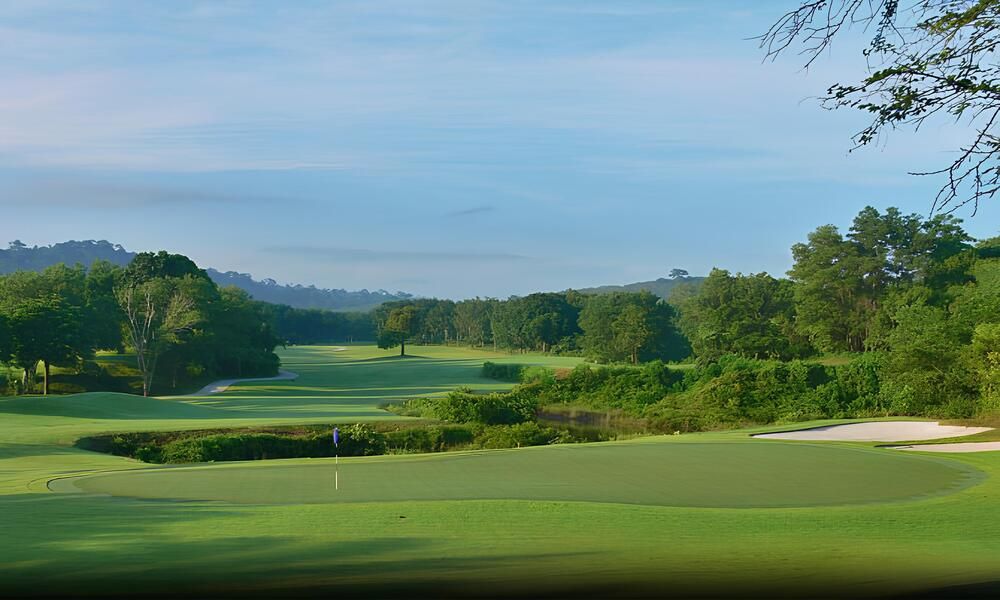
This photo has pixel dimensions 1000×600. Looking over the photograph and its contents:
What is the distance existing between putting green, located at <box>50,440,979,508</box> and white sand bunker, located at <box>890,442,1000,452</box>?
93.7 inches

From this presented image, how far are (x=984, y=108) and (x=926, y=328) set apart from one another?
30973 millimetres

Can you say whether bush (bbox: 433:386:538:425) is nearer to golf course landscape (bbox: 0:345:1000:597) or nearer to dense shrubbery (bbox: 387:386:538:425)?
dense shrubbery (bbox: 387:386:538:425)

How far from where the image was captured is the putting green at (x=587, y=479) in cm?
1324

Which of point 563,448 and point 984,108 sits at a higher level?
point 984,108

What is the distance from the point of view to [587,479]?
15875 millimetres

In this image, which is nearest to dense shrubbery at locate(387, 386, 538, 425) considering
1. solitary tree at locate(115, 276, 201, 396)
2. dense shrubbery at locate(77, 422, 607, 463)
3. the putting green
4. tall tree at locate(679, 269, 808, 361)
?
dense shrubbery at locate(77, 422, 607, 463)

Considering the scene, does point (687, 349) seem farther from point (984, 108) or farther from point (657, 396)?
point (984, 108)

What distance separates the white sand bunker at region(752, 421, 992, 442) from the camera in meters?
28.4

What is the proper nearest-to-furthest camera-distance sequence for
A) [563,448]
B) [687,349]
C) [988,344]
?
[563,448]
[988,344]
[687,349]

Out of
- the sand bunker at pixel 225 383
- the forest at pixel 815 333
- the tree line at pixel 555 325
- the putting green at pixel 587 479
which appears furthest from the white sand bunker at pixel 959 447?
the tree line at pixel 555 325

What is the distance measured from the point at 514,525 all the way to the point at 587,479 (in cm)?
594

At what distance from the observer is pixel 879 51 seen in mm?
9336

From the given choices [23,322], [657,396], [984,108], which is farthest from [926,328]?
[23,322]

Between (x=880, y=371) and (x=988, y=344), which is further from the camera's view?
(x=880, y=371)
